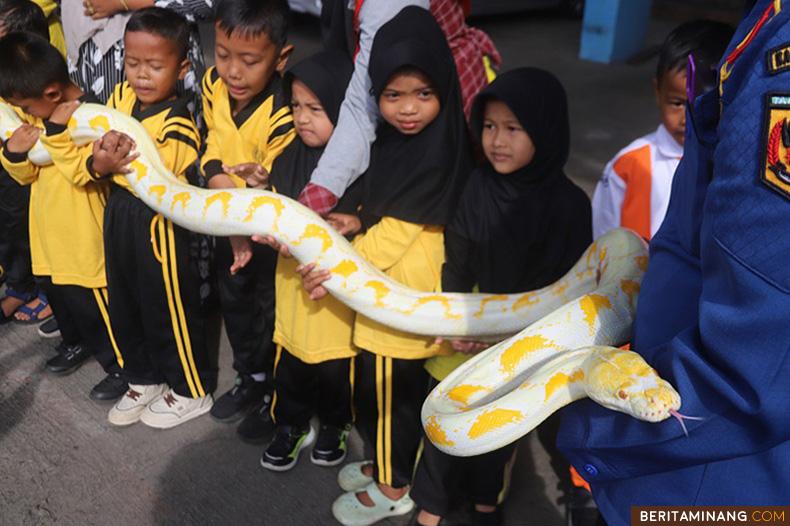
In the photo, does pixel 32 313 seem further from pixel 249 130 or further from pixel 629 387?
pixel 629 387

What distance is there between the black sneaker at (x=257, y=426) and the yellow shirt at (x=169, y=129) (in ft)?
4.07

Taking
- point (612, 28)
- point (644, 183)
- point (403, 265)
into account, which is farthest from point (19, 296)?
point (612, 28)

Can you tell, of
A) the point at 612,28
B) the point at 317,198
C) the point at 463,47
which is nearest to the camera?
the point at 317,198

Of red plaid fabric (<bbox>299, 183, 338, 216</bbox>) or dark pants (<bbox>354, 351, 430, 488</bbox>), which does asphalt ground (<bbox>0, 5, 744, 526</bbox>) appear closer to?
dark pants (<bbox>354, 351, 430, 488</bbox>)

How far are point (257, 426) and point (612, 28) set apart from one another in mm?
9017

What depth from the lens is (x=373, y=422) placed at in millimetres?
2914

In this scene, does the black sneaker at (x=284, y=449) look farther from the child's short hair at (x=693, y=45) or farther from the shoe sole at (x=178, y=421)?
the child's short hair at (x=693, y=45)

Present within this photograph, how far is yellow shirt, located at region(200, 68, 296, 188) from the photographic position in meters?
2.84

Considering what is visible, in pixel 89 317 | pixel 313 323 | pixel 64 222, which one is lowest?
pixel 89 317

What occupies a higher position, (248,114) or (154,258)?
(248,114)

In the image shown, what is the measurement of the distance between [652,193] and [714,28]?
64 centimetres

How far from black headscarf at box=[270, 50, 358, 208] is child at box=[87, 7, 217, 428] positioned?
0.58 meters

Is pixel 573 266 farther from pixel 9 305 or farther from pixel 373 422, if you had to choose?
pixel 9 305

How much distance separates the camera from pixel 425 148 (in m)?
2.43
